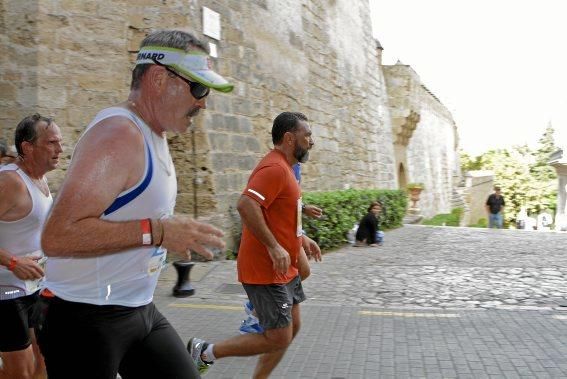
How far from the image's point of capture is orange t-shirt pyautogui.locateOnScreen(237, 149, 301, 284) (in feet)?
11.9

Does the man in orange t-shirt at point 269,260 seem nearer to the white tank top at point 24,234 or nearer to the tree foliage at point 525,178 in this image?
the white tank top at point 24,234

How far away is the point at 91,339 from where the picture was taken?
2041 mm

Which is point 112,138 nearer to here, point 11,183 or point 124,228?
point 124,228

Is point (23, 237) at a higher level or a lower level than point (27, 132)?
lower

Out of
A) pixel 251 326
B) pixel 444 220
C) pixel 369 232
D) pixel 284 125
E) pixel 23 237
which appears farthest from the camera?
pixel 444 220

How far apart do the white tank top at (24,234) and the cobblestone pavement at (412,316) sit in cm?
164

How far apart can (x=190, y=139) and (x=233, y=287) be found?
8.76 ft

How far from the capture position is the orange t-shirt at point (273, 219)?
363cm

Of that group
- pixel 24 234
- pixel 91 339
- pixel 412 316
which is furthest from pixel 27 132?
pixel 412 316

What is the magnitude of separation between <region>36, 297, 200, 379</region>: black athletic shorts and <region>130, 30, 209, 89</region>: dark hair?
824mm

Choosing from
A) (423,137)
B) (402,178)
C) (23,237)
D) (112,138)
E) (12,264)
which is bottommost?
(12,264)

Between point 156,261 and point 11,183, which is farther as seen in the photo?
point 11,183

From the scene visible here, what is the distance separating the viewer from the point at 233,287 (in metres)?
7.24

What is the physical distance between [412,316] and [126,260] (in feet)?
14.6
